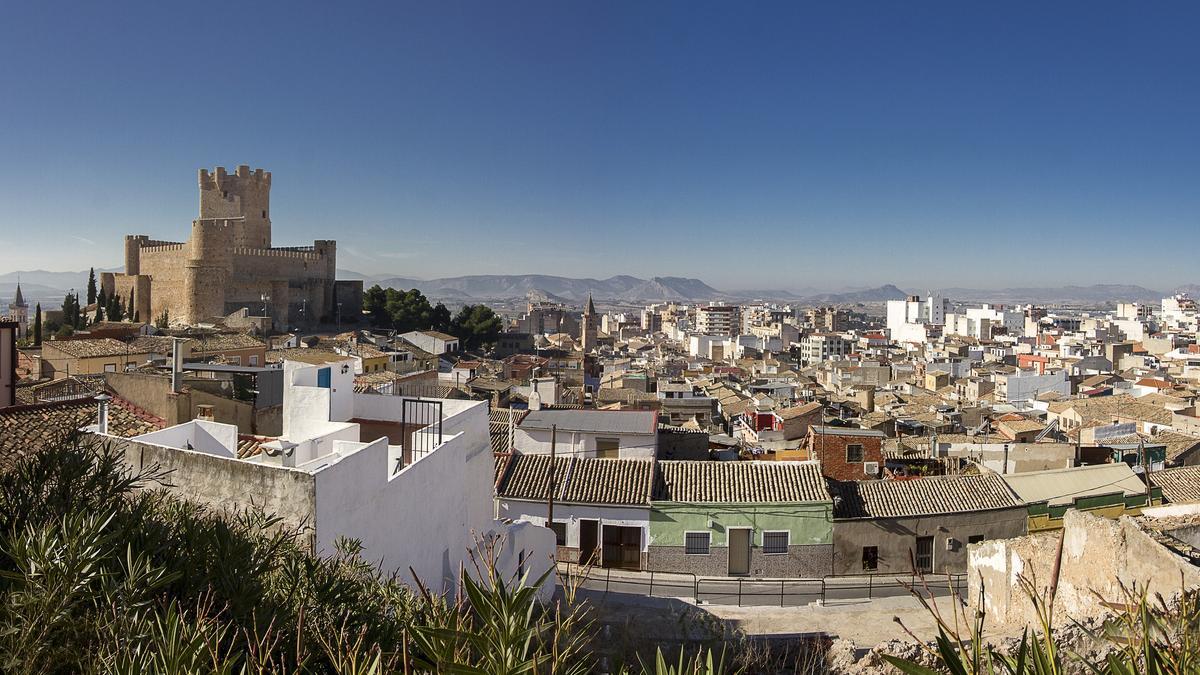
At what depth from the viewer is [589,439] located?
16391mm

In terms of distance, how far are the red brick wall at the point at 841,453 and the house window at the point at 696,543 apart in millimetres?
3993

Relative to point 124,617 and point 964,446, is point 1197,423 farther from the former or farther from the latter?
point 124,617

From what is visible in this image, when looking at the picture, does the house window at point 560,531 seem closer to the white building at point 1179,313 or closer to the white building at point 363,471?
the white building at point 363,471

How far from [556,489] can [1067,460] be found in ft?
36.7

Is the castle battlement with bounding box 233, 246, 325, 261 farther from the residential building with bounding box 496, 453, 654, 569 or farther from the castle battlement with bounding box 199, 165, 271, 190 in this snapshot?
the residential building with bounding box 496, 453, 654, 569

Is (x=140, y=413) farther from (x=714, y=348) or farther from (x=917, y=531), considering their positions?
(x=714, y=348)

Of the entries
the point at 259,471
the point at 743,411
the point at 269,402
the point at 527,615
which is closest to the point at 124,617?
the point at 527,615

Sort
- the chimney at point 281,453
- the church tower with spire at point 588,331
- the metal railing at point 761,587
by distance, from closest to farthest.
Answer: the chimney at point 281,453
the metal railing at point 761,587
the church tower with spire at point 588,331

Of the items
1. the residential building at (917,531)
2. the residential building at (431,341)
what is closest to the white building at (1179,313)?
the residential building at (431,341)

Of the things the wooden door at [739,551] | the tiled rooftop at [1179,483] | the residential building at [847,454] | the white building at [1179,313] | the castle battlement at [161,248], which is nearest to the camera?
the wooden door at [739,551]

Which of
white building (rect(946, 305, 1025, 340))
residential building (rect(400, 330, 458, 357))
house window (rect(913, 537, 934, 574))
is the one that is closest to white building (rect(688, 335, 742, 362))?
residential building (rect(400, 330, 458, 357))

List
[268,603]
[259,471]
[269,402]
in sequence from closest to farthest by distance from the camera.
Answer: [268,603]
[259,471]
[269,402]

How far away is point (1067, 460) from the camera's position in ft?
58.4

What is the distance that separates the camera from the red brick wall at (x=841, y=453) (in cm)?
1734
